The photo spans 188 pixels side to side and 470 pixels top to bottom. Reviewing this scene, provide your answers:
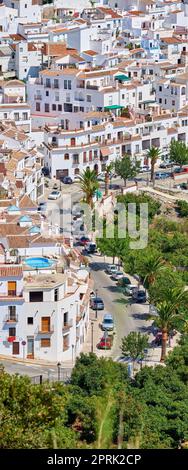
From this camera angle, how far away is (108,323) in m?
29.4

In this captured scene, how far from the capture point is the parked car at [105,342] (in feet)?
91.9

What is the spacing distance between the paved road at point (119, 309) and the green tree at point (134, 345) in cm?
73

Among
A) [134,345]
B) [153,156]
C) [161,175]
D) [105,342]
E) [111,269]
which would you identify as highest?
[134,345]

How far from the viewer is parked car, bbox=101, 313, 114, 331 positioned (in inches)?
1148

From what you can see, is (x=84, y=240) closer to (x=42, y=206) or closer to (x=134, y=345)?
(x=42, y=206)

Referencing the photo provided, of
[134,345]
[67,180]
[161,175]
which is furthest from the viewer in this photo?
[161,175]

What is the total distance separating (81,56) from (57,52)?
1.37m

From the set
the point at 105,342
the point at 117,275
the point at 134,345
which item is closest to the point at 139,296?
the point at 117,275

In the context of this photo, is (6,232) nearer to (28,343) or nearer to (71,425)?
(28,343)

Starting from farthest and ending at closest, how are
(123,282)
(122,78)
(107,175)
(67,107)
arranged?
(122,78) < (67,107) < (107,175) < (123,282)

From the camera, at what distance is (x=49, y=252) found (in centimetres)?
2992

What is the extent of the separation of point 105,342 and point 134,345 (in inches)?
69.7

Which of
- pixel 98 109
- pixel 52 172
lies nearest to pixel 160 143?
pixel 98 109

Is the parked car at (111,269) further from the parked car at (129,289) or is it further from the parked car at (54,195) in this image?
the parked car at (54,195)
